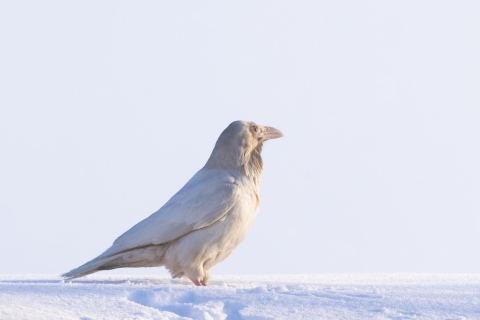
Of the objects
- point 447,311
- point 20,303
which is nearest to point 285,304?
point 447,311

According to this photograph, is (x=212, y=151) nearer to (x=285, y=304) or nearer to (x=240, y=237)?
(x=240, y=237)

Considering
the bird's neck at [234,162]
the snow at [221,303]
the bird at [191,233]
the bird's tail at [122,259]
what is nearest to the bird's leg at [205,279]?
the bird at [191,233]

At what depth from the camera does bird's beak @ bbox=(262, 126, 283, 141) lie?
7.54 m

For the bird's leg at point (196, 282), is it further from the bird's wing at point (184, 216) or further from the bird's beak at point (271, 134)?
the bird's beak at point (271, 134)

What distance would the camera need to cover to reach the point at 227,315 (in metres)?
4.54

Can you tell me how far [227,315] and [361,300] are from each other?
0.90 m

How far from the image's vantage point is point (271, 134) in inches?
298

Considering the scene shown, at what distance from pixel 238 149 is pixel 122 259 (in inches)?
57.3

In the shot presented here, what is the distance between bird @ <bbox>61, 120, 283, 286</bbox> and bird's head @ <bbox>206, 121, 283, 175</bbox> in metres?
0.20

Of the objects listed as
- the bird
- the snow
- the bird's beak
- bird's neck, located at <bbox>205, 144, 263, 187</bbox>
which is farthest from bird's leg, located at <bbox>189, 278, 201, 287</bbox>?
the bird's beak

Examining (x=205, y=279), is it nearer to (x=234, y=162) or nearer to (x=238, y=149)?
(x=234, y=162)

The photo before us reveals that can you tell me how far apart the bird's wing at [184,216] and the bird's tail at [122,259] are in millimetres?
53

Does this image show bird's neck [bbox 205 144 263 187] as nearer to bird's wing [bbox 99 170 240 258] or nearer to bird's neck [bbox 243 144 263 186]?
bird's neck [bbox 243 144 263 186]

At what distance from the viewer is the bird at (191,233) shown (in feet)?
21.5
